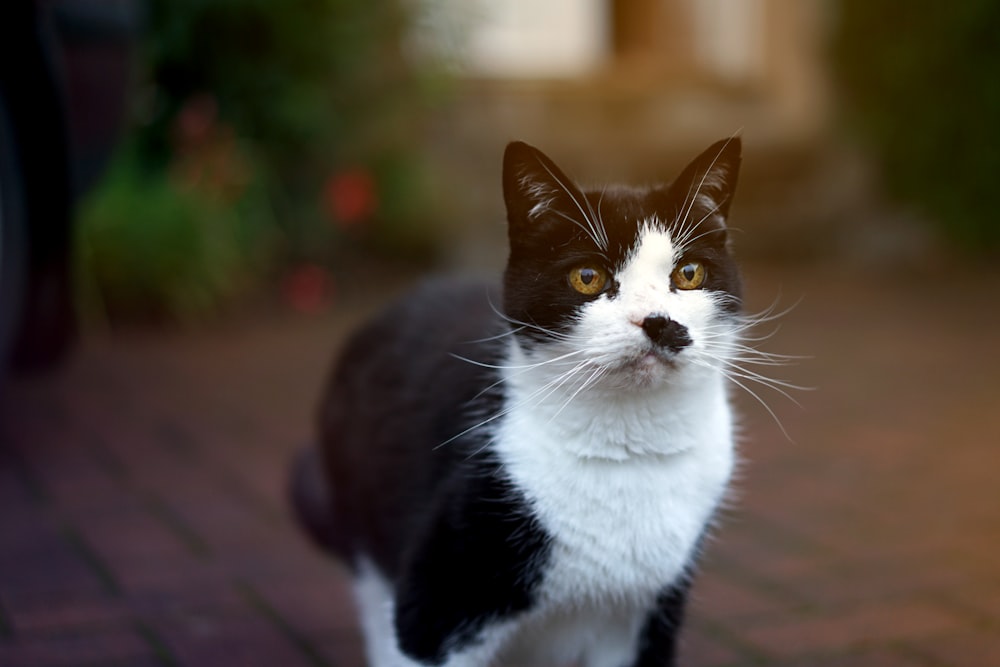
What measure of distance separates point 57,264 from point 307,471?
1.21 meters

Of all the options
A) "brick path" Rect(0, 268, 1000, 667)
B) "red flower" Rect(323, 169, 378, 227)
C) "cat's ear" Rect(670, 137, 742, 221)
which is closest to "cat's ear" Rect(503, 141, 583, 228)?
"cat's ear" Rect(670, 137, 742, 221)

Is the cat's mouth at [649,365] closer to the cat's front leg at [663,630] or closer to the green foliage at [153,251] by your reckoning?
the cat's front leg at [663,630]

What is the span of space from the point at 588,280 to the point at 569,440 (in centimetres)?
23

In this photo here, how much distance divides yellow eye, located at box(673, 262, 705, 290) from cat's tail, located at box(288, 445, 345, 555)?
0.99m

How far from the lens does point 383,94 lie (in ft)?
19.1

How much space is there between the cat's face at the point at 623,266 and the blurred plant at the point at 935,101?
16.0 feet

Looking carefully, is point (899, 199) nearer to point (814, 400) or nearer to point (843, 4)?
point (843, 4)

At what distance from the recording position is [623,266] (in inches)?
55.1

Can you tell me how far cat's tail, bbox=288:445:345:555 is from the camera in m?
2.24

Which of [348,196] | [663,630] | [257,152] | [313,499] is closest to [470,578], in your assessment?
[663,630]

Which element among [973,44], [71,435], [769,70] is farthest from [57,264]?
[769,70]

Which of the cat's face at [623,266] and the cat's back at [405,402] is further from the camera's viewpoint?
the cat's back at [405,402]

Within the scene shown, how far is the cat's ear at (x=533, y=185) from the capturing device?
1359 millimetres

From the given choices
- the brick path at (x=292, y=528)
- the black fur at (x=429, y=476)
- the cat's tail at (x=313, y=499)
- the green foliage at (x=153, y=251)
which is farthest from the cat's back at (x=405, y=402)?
the green foliage at (x=153, y=251)
